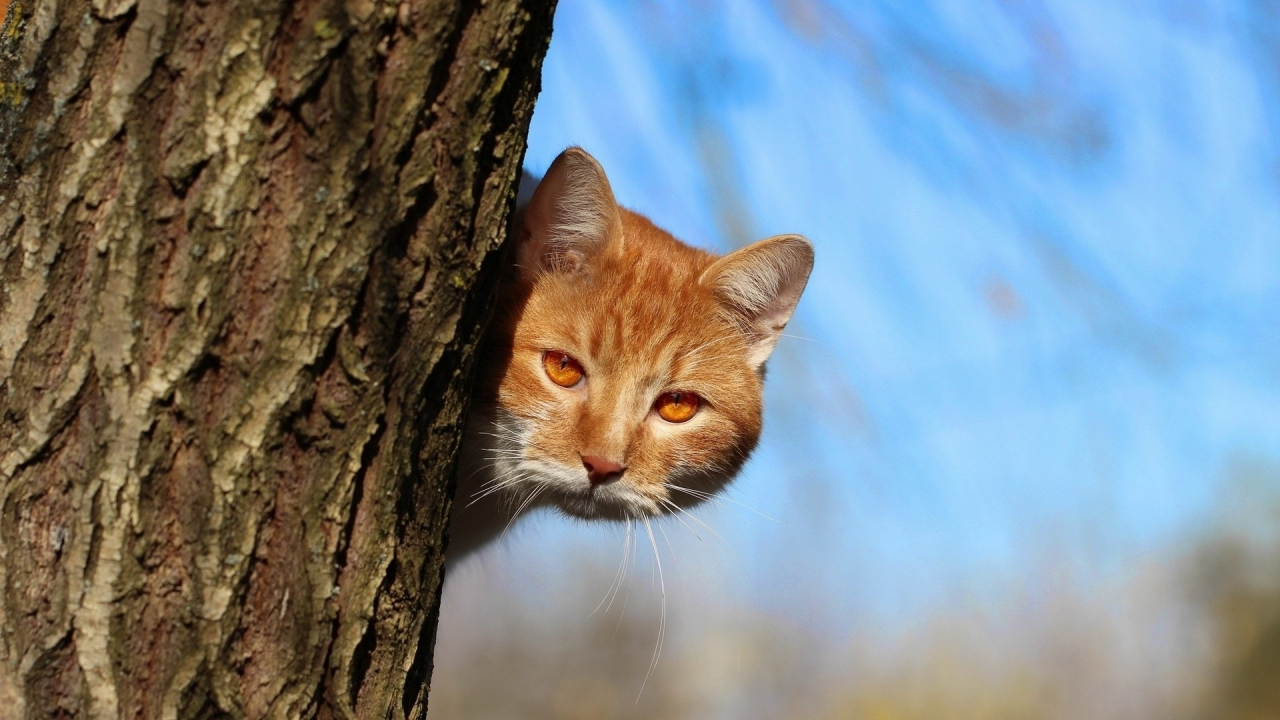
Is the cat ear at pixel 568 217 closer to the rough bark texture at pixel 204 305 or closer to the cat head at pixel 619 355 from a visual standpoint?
the cat head at pixel 619 355

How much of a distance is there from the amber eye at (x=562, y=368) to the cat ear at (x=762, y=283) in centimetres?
59

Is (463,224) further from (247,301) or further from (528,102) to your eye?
(247,301)

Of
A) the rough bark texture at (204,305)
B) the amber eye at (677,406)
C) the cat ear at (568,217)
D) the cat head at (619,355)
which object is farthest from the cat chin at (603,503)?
the rough bark texture at (204,305)

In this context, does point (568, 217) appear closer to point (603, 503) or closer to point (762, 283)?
point (762, 283)

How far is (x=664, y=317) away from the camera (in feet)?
10.4

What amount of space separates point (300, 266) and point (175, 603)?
0.57 metres

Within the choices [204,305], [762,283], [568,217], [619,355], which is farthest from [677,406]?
[204,305]

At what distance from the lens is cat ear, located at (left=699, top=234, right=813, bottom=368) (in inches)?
128

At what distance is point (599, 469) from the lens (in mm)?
2797

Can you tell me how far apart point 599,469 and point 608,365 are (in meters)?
0.35

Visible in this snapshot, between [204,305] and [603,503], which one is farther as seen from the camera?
[603,503]

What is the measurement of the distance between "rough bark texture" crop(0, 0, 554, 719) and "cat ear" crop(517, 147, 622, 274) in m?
1.20

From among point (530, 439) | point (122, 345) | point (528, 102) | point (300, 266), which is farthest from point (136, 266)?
point (530, 439)

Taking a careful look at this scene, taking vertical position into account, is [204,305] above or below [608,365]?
below
